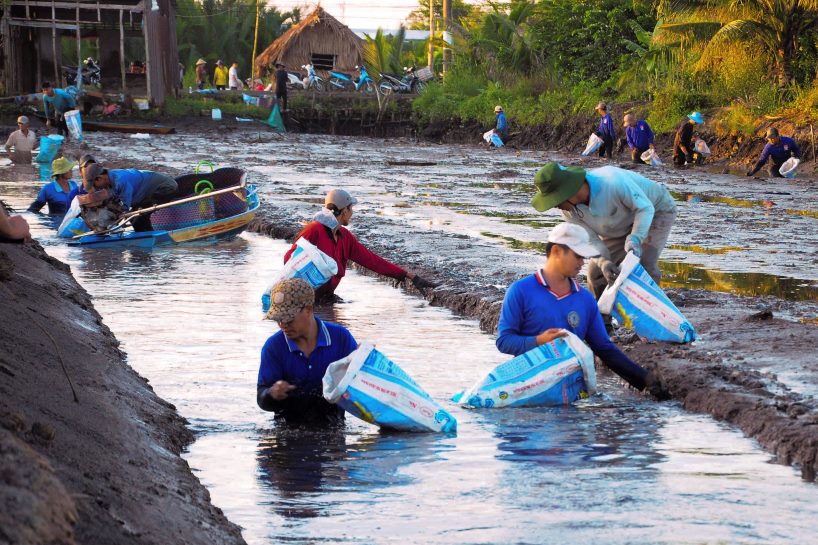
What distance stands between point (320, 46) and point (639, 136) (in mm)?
29747

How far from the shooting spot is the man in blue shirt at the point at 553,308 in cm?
640

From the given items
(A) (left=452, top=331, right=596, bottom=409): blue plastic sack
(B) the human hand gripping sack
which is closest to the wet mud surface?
(B) the human hand gripping sack

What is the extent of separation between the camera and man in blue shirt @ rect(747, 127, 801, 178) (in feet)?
76.5

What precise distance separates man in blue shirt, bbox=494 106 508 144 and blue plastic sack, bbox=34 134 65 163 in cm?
1475

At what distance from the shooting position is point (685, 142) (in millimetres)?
27359

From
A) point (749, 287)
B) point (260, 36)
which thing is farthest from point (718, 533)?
point (260, 36)

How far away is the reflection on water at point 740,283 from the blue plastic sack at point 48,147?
17.5 meters

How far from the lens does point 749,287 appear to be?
35.0 ft

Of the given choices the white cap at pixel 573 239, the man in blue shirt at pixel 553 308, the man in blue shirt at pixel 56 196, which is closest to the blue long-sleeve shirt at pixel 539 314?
the man in blue shirt at pixel 553 308

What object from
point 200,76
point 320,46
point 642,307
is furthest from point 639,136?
point 320,46

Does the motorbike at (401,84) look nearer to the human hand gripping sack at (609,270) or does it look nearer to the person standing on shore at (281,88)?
the person standing on shore at (281,88)

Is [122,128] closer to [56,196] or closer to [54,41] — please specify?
[54,41]

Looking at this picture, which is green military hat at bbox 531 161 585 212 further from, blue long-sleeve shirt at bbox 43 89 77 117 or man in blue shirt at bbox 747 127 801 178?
blue long-sleeve shirt at bbox 43 89 77 117

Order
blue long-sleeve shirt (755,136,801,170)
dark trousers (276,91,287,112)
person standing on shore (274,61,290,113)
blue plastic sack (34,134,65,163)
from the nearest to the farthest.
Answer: blue long-sleeve shirt (755,136,801,170) < blue plastic sack (34,134,65,163) < person standing on shore (274,61,290,113) < dark trousers (276,91,287,112)
